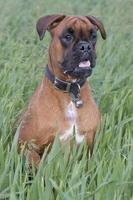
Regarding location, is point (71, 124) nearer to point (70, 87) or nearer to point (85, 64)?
point (70, 87)

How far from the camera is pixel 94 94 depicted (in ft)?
14.8

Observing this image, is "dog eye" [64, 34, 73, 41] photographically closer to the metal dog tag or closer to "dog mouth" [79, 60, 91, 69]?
"dog mouth" [79, 60, 91, 69]

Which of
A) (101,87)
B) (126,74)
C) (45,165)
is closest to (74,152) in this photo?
(45,165)

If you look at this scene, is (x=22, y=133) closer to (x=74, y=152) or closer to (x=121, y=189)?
(x=74, y=152)

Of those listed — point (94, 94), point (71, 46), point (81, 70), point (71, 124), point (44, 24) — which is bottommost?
point (94, 94)

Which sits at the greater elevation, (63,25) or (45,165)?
(63,25)

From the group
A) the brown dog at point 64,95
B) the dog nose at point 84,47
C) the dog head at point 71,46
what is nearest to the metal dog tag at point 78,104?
the brown dog at point 64,95

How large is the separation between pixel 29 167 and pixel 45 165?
311 millimetres

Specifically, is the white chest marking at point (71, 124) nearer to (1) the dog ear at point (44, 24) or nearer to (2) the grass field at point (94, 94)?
(2) the grass field at point (94, 94)

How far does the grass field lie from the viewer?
286 centimetres

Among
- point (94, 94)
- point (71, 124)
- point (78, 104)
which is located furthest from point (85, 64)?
point (94, 94)

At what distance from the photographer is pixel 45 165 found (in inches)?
120

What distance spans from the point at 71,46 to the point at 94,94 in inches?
36.7

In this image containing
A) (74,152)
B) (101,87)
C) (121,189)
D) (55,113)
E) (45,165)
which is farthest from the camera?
(101,87)
